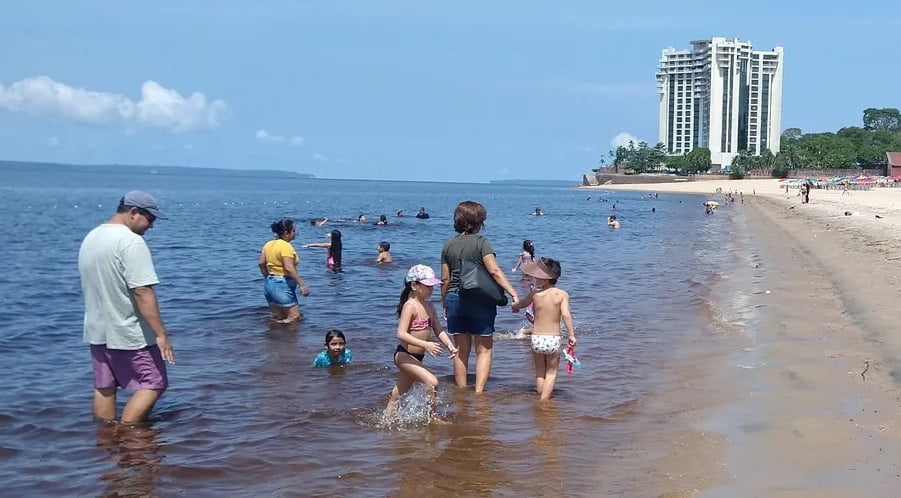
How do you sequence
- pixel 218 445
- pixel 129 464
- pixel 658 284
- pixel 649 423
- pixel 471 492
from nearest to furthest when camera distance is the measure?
pixel 471 492, pixel 129 464, pixel 218 445, pixel 649 423, pixel 658 284

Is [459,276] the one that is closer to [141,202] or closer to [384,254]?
[141,202]

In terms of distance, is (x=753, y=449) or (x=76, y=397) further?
(x=76, y=397)

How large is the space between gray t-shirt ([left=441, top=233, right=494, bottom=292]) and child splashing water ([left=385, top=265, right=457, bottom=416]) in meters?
0.66

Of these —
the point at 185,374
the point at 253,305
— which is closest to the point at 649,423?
the point at 185,374

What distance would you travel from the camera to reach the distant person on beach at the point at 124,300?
19.9 feet

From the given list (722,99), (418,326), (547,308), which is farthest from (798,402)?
(722,99)

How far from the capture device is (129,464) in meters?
6.16

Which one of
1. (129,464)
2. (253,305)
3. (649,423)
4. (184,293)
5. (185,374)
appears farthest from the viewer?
(184,293)

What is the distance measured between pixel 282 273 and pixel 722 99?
179 metres

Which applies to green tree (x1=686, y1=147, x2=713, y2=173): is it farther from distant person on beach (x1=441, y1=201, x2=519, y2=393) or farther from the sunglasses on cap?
the sunglasses on cap

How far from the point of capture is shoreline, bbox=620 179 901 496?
5.60 m

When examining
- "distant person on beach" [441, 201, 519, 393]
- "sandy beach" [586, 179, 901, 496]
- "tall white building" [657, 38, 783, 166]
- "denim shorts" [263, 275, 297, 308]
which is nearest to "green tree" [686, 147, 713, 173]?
"tall white building" [657, 38, 783, 166]

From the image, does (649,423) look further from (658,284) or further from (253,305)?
(658,284)

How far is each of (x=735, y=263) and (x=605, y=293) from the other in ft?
20.4
